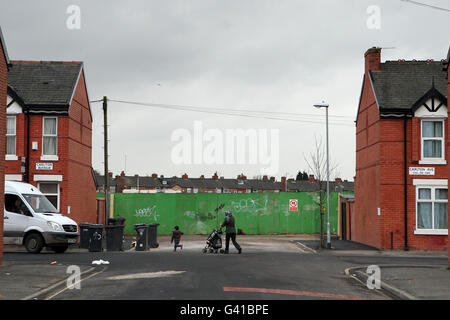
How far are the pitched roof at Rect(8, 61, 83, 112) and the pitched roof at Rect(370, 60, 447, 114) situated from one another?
50.4 ft

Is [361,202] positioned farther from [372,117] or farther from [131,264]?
[131,264]

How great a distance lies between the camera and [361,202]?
32.4 meters

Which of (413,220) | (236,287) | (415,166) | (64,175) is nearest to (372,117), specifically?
(415,166)

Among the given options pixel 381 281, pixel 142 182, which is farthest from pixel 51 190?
pixel 142 182

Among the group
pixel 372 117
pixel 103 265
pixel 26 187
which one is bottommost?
pixel 103 265

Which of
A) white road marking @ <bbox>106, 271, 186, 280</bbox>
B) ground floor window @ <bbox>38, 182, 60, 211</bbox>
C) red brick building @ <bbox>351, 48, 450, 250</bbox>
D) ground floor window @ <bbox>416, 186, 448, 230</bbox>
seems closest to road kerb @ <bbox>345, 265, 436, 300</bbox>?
white road marking @ <bbox>106, 271, 186, 280</bbox>

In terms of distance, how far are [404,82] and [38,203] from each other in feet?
60.4

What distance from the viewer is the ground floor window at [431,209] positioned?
28219 millimetres

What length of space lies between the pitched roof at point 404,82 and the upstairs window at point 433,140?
4.02 ft

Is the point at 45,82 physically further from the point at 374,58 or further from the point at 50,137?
the point at 374,58

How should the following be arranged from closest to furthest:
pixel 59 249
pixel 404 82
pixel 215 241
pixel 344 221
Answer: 1. pixel 59 249
2. pixel 215 241
3. pixel 404 82
4. pixel 344 221

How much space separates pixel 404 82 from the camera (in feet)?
99.7

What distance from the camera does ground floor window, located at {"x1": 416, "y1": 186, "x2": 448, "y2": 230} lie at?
28219 millimetres
